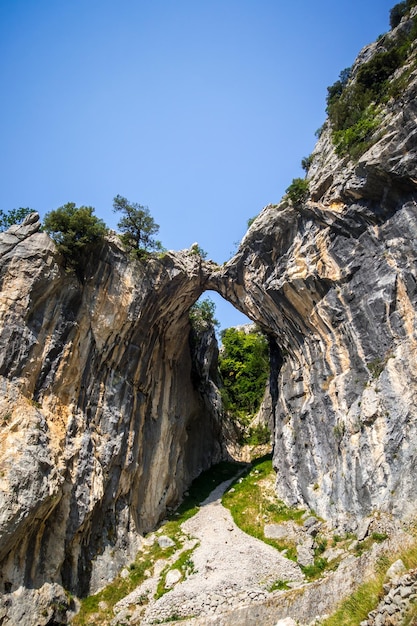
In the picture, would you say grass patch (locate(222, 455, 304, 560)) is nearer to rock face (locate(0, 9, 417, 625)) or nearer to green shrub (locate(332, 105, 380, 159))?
rock face (locate(0, 9, 417, 625))

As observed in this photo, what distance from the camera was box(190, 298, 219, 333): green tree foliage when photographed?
113 ft

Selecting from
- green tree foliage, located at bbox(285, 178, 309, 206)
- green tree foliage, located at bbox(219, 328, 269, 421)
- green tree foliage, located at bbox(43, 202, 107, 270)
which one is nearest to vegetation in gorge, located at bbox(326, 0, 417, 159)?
green tree foliage, located at bbox(285, 178, 309, 206)

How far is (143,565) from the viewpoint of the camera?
20562 mm

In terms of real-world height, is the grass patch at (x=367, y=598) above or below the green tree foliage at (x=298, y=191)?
below

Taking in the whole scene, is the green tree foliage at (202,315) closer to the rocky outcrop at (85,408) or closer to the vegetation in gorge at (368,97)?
the rocky outcrop at (85,408)

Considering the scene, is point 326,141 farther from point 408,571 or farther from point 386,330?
point 408,571

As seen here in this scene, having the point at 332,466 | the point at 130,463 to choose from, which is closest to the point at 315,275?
the point at 332,466

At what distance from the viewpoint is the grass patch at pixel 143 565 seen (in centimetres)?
1773

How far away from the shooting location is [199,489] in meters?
29.4

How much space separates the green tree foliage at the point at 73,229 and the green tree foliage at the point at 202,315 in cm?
1208

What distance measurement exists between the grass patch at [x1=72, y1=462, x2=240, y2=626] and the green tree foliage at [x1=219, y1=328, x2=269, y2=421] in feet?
41.8

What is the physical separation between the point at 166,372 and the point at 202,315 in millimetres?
7191

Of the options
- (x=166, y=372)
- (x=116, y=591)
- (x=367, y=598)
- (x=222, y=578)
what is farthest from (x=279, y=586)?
(x=166, y=372)

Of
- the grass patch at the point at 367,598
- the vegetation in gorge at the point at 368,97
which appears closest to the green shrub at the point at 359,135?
the vegetation in gorge at the point at 368,97
